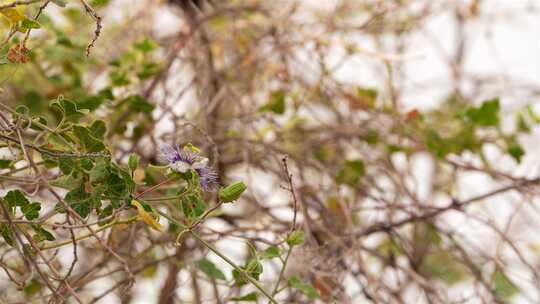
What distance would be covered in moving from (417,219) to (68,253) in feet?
1.48

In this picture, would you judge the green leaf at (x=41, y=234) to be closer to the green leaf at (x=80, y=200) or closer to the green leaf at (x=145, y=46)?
the green leaf at (x=80, y=200)

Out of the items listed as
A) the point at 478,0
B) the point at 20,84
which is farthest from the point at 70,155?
the point at 478,0

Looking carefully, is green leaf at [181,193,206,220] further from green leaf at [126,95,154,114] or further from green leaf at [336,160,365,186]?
green leaf at [336,160,365,186]

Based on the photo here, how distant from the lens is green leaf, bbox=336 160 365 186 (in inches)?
40.0

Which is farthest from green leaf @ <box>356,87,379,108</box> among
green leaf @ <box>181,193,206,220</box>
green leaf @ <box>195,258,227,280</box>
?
green leaf @ <box>181,193,206,220</box>

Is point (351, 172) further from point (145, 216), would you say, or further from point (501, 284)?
point (145, 216)

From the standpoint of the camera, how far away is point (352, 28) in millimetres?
1056

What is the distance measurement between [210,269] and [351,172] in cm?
33

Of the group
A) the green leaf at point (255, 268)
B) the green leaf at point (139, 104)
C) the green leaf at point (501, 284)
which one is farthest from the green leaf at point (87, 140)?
the green leaf at point (501, 284)

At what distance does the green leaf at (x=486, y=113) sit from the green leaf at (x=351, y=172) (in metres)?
0.15

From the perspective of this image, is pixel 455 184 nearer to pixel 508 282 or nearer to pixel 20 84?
pixel 508 282

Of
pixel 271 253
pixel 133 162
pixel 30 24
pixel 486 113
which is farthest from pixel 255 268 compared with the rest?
pixel 486 113

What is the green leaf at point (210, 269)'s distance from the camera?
0.75m

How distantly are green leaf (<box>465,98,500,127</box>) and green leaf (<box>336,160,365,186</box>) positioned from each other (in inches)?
6.0
